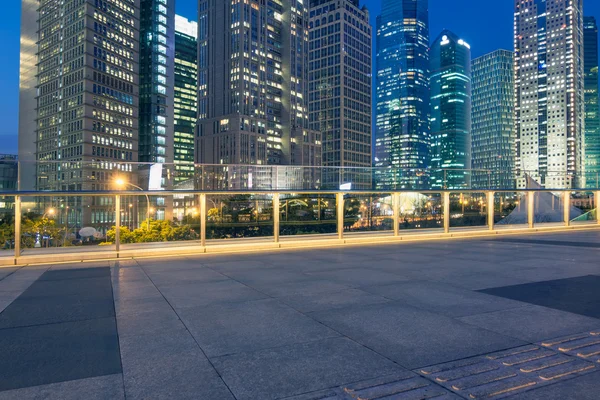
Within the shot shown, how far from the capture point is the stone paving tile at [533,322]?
4.71 m

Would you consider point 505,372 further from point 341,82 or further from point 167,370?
point 341,82

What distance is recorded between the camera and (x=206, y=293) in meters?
7.09

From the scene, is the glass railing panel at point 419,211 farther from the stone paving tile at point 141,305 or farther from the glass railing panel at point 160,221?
the stone paving tile at point 141,305

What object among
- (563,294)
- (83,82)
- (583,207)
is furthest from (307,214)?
(83,82)

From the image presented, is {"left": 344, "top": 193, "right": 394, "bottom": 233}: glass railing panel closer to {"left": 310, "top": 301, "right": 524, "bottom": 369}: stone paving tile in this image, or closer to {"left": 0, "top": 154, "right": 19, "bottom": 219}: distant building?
{"left": 0, "top": 154, "right": 19, "bottom": 219}: distant building

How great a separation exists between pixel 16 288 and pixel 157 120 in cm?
14448

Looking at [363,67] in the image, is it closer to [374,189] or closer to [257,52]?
[257,52]

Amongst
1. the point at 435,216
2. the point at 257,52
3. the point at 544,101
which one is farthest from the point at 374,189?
the point at 544,101

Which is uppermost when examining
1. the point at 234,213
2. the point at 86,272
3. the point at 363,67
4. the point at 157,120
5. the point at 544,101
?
the point at 363,67

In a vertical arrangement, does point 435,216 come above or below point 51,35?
below

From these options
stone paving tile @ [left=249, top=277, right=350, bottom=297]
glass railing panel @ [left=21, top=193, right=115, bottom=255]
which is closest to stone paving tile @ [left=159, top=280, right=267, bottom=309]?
stone paving tile @ [left=249, top=277, right=350, bottom=297]

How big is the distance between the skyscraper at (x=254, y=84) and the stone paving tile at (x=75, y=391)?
484 ft

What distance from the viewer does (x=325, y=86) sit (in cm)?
18338

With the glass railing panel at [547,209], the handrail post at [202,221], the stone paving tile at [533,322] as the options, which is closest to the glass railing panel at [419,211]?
the glass railing panel at [547,209]
